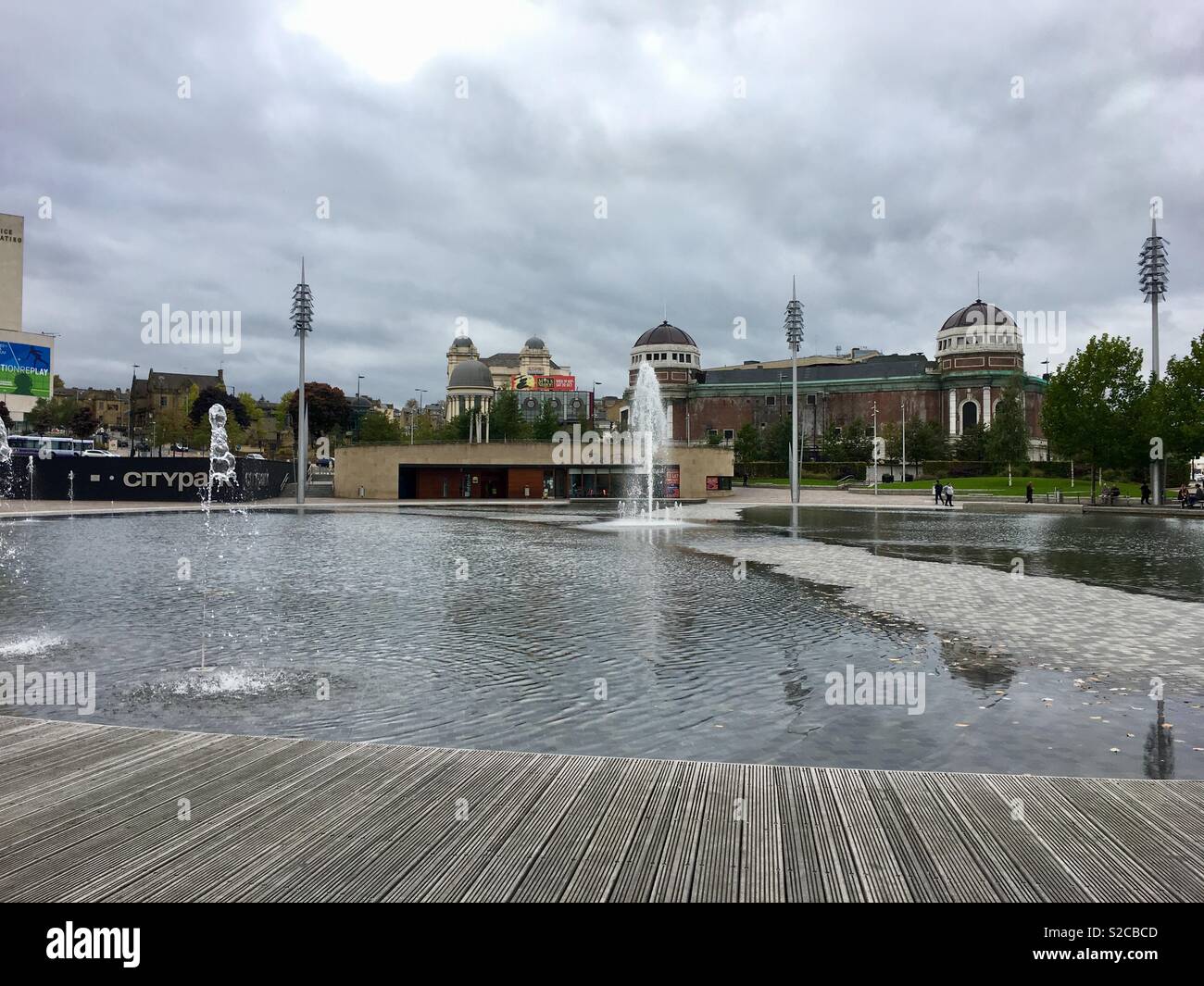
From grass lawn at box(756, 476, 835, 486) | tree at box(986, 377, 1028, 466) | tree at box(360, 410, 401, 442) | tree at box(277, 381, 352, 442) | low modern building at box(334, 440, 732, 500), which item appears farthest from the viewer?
tree at box(277, 381, 352, 442)

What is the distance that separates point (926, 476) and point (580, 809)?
102m

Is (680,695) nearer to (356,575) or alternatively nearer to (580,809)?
(580,809)

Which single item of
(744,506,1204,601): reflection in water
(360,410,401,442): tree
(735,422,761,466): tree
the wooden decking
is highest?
(360,410,401,442): tree

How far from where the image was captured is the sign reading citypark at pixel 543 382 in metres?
174

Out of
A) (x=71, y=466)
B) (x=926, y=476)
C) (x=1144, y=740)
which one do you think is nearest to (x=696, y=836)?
(x=1144, y=740)

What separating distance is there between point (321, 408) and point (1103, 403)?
99.7 m

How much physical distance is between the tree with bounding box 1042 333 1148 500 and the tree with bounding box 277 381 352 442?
96029 millimetres

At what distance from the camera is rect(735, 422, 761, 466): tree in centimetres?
10800
